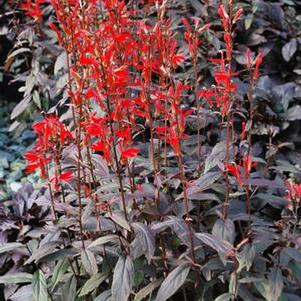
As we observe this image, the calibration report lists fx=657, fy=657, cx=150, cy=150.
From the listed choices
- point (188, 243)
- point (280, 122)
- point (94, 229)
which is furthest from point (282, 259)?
point (280, 122)

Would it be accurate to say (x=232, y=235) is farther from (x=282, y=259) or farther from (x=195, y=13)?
(x=195, y=13)

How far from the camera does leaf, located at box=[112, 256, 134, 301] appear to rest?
228 centimetres

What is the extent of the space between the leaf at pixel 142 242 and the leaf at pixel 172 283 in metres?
0.14

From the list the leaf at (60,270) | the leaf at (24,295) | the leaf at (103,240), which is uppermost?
the leaf at (103,240)

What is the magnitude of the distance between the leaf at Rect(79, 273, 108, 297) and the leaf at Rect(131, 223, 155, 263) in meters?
0.20

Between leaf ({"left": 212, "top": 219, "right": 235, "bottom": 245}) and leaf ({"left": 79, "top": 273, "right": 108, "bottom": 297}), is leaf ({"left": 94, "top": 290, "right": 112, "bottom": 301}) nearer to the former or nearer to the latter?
leaf ({"left": 79, "top": 273, "right": 108, "bottom": 297})

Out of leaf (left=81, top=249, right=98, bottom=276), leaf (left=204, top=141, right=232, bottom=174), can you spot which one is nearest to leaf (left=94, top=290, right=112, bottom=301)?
leaf (left=81, top=249, right=98, bottom=276)

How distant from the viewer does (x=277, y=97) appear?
164 inches

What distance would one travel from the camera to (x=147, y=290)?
2.47 metres

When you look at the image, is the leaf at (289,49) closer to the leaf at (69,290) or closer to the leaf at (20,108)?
the leaf at (20,108)

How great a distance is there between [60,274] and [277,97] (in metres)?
2.17

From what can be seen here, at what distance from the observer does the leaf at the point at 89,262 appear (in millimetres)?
2381

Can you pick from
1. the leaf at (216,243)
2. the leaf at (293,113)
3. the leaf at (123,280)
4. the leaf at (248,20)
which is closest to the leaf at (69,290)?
the leaf at (123,280)

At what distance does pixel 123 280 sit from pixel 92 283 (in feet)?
0.76
